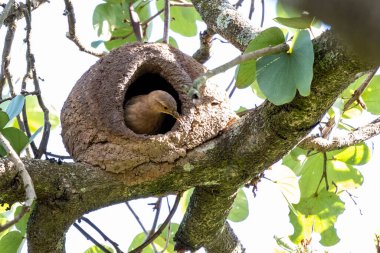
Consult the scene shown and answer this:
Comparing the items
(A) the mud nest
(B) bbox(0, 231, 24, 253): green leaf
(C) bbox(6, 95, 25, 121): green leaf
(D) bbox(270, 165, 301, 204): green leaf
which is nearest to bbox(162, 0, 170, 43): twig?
(A) the mud nest

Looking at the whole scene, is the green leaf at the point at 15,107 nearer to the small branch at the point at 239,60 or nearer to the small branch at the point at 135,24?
the small branch at the point at 239,60

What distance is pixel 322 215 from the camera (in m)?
3.51

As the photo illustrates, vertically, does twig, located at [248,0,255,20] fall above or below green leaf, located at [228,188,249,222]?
above

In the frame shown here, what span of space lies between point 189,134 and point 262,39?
2.79ft

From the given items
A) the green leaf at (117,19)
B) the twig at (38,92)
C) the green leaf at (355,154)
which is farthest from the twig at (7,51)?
the green leaf at (355,154)

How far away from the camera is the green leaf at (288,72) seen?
1711 mm

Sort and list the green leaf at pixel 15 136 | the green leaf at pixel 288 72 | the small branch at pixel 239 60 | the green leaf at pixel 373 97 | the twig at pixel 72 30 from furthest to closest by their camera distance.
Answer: the green leaf at pixel 373 97, the twig at pixel 72 30, the green leaf at pixel 15 136, the green leaf at pixel 288 72, the small branch at pixel 239 60

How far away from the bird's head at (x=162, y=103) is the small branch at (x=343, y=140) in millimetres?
844

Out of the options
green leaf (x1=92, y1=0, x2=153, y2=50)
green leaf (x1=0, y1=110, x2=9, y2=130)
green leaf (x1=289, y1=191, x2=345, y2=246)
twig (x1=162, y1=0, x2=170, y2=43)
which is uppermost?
green leaf (x1=92, y1=0, x2=153, y2=50)

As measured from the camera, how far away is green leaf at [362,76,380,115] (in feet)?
11.1

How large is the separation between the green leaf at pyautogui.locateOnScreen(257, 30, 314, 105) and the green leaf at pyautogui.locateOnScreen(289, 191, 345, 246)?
178 centimetres

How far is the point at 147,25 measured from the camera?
391cm

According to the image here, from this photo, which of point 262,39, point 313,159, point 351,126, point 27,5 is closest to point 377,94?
point 351,126

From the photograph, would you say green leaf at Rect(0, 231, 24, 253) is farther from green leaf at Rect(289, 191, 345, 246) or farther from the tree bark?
green leaf at Rect(289, 191, 345, 246)
